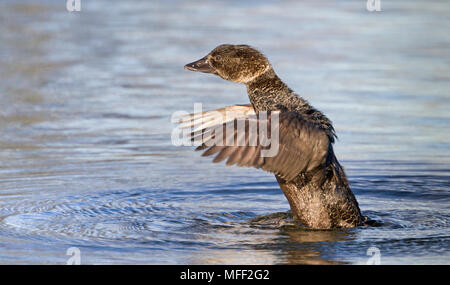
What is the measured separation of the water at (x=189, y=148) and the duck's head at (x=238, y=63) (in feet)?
3.92

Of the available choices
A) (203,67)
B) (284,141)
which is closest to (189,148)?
(203,67)

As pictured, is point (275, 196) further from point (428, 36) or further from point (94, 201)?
point (428, 36)

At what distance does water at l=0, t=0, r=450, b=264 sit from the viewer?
6578 mm

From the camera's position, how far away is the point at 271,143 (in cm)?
637

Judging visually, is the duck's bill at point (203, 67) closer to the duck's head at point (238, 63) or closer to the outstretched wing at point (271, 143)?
the duck's head at point (238, 63)

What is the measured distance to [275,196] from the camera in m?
8.25

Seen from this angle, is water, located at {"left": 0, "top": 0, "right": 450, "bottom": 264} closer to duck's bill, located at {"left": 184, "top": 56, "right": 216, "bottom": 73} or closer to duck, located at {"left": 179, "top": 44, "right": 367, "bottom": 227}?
duck, located at {"left": 179, "top": 44, "right": 367, "bottom": 227}

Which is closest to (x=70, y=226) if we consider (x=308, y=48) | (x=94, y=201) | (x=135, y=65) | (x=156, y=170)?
(x=94, y=201)

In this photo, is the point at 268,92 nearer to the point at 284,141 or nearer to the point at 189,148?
the point at 284,141

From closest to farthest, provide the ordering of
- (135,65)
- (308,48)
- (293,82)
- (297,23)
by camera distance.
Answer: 1. (293,82)
2. (135,65)
3. (308,48)
4. (297,23)

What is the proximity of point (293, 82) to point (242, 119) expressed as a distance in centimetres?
575

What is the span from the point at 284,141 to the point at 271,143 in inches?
4.6
